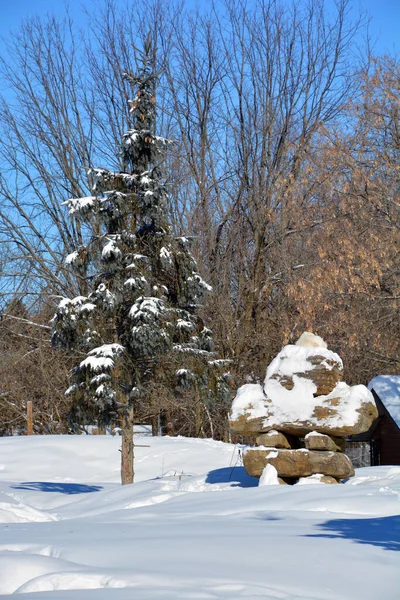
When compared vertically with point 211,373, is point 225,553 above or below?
below

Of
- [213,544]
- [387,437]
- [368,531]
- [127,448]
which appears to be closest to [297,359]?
[127,448]

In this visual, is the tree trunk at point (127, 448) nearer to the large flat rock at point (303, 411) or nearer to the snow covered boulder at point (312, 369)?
the large flat rock at point (303, 411)

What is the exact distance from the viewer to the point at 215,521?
733 cm

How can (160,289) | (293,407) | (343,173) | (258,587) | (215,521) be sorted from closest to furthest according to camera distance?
1. (258,587)
2. (215,521)
3. (293,407)
4. (160,289)
5. (343,173)

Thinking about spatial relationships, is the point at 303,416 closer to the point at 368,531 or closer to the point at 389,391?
the point at 368,531

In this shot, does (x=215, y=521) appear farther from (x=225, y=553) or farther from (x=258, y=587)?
(x=258, y=587)

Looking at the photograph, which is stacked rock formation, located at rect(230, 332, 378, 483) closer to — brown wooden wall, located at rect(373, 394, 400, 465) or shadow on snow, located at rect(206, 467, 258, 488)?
shadow on snow, located at rect(206, 467, 258, 488)

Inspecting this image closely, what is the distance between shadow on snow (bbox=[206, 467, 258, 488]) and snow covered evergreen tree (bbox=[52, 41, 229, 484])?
2570 millimetres

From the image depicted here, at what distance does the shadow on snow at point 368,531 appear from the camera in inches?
233

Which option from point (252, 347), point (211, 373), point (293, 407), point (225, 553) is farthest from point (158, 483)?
point (252, 347)

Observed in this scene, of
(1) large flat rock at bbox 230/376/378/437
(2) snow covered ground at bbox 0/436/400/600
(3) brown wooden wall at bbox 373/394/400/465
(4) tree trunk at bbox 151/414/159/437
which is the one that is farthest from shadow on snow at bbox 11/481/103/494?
(4) tree trunk at bbox 151/414/159/437

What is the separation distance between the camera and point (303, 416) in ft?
37.7

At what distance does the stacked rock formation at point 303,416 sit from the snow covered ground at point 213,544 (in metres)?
0.67

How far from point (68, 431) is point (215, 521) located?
75.3 ft
